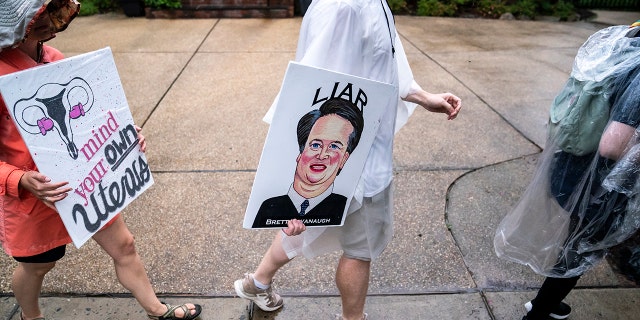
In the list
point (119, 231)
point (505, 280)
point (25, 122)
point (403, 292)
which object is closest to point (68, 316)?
point (119, 231)

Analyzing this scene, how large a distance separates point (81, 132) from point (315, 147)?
784 mm

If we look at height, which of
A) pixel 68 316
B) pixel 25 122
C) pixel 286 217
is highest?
pixel 25 122

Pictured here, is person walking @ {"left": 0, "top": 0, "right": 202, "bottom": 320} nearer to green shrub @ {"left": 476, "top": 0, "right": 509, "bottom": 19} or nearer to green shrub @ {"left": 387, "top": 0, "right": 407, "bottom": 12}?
green shrub @ {"left": 387, "top": 0, "right": 407, "bottom": 12}

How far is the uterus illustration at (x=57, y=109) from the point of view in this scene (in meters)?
1.37

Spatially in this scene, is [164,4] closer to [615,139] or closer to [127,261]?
[127,261]

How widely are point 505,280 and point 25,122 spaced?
229cm

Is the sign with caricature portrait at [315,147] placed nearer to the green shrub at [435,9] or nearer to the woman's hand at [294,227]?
the woman's hand at [294,227]

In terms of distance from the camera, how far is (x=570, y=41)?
7.20 meters

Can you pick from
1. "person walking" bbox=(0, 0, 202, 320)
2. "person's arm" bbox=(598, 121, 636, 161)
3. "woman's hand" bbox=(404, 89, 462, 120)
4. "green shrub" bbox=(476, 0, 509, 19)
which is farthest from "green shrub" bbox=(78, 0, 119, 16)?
"person's arm" bbox=(598, 121, 636, 161)

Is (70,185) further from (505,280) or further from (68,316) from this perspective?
(505,280)

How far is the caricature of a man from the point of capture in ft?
4.86

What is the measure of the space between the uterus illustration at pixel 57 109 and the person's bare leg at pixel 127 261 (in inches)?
16.6

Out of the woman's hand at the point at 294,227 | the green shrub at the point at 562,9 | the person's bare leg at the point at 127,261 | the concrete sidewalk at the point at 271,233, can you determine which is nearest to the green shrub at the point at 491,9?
the green shrub at the point at 562,9

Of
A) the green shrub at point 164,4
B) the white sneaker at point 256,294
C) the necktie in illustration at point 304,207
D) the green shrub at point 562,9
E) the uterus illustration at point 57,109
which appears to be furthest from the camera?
the green shrub at point 562,9
